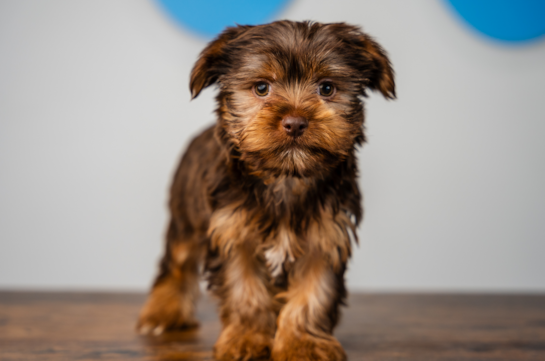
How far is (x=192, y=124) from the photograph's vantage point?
13.0 feet

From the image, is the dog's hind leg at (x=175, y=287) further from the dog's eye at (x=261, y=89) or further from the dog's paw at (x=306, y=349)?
the dog's eye at (x=261, y=89)

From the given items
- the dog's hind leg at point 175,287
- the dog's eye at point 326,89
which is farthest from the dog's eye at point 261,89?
the dog's hind leg at point 175,287

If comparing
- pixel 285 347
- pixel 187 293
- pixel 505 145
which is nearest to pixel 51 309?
pixel 187 293

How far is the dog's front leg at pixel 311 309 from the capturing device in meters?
2.10

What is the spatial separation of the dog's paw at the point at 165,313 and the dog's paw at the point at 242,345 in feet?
2.01

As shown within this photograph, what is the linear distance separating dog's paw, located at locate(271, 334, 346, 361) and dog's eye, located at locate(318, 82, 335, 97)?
3.15 ft

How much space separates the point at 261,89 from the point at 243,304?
0.88 m

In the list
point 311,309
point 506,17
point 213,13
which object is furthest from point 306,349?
point 506,17

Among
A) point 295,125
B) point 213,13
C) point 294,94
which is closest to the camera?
point 295,125

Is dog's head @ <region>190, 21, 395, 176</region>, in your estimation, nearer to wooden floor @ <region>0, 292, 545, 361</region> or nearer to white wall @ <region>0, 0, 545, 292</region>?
wooden floor @ <region>0, 292, 545, 361</region>

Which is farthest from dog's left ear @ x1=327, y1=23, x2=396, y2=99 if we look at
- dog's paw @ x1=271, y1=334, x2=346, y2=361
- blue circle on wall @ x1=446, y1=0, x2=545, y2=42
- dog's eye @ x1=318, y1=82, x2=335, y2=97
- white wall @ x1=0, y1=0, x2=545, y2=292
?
blue circle on wall @ x1=446, y1=0, x2=545, y2=42

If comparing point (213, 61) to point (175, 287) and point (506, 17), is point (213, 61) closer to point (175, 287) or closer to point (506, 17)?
point (175, 287)

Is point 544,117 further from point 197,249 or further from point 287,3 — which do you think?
point 197,249

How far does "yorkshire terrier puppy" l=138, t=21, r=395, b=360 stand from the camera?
1.89m
